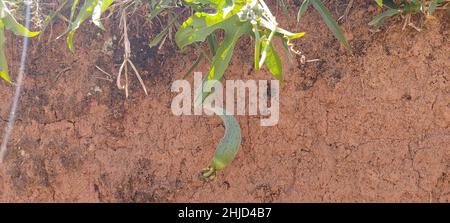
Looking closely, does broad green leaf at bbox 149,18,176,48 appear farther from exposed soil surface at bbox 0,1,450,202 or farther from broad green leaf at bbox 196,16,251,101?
broad green leaf at bbox 196,16,251,101

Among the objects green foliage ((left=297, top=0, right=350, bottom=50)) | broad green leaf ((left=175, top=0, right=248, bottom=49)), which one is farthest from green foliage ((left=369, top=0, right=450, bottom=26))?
broad green leaf ((left=175, top=0, right=248, bottom=49))

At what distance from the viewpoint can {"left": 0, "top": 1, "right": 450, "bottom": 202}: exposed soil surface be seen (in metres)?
1.93

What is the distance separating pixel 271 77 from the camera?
6.64 ft

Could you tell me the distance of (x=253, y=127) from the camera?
2018mm

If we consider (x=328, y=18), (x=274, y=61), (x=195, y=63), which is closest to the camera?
(x=274, y=61)

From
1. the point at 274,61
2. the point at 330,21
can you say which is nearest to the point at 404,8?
the point at 330,21

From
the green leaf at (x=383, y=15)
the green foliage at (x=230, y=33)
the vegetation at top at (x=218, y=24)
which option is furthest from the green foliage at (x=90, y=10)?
the green leaf at (x=383, y=15)

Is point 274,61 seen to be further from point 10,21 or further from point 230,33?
point 10,21

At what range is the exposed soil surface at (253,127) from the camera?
1.93 metres

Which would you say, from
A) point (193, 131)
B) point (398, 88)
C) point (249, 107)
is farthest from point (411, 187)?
point (193, 131)

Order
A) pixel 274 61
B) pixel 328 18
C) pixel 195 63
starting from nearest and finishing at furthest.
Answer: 1. pixel 274 61
2. pixel 328 18
3. pixel 195 63

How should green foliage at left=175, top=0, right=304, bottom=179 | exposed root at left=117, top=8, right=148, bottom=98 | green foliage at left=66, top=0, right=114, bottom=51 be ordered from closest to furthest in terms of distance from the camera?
green foliage at left=175, top=0, right=304, bottom=179, green foliage at left=66, top=0, right=114, bottom=51, exposed root at left=117, top=8, right=148, bottom=98

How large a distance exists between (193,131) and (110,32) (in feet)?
1.50

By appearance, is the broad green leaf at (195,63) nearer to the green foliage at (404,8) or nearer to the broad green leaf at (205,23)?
the broad green leaf at (205,23)
